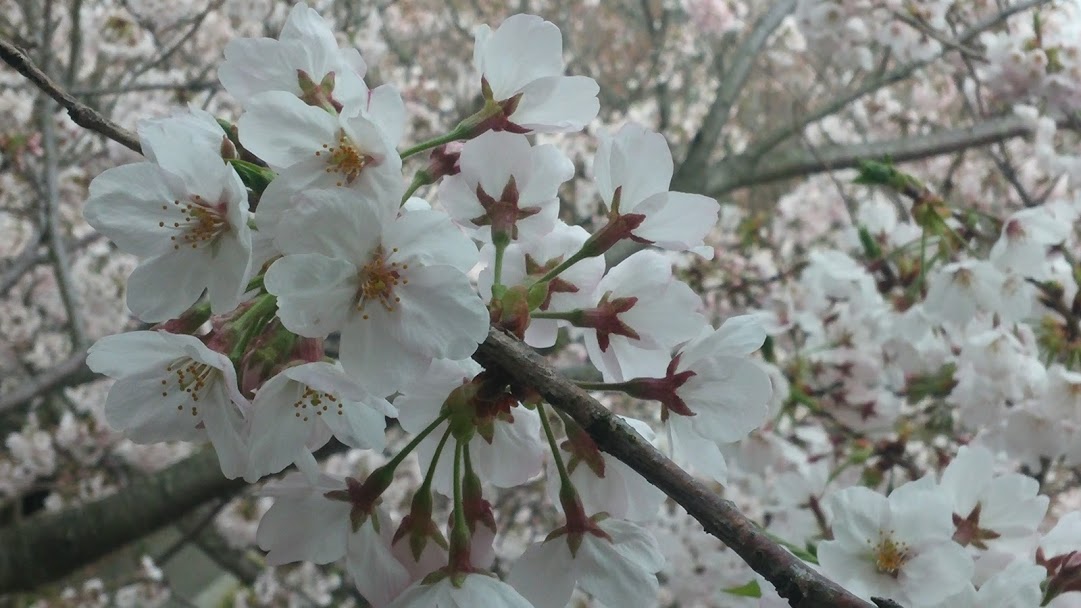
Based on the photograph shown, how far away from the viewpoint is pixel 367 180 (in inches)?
25.7

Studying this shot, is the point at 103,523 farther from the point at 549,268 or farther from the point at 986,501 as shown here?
the point at 986,501

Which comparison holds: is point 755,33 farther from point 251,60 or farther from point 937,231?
point 251,60

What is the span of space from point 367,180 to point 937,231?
4.69 ft

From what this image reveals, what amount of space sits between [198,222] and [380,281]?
0.56 feet

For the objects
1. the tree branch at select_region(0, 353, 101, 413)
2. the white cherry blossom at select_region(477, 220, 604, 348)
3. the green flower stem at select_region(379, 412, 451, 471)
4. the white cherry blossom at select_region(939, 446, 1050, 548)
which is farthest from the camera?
the tree branch at select_region(0, 353, 101, 413)

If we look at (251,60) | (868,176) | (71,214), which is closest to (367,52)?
(71,214)

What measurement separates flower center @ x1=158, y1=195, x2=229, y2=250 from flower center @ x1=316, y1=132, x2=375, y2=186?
95 mm

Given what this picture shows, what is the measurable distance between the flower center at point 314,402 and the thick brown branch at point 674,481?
141mm

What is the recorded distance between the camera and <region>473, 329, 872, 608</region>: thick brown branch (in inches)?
23.0

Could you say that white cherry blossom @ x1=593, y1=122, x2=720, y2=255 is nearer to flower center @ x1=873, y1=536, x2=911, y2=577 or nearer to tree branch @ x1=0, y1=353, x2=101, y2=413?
flower center @ x1=873, y1=536, x2=911, y2=577

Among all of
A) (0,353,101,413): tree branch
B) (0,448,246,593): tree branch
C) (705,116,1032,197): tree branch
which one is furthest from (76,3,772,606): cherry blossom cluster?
(705,116,1032,197): tree branch

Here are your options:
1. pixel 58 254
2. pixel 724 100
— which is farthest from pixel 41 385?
pixel 724 100

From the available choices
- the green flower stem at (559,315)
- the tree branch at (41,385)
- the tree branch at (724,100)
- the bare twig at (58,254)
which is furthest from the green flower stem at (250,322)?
the tree branch at (724,100)

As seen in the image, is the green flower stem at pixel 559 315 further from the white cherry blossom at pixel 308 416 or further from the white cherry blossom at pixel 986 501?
the white cherry blossom at pixel 986 501
